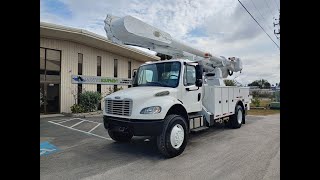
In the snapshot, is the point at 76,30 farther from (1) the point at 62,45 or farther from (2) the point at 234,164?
(2) the point at 234,164

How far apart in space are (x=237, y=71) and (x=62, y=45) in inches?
461

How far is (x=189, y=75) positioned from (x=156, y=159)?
8.58 feet

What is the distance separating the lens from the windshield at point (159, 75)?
630 centimetres

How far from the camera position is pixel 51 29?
13.8 metres

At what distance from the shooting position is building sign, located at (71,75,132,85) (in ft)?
54.4

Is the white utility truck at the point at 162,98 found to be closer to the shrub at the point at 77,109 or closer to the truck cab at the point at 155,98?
the truck cab at the point at 155,98

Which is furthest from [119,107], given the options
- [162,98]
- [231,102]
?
[231,102]

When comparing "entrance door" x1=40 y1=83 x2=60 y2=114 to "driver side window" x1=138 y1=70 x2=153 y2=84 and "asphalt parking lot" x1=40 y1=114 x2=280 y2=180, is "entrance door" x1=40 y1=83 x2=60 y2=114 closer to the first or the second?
"asphalt parking lot" x1=40 y1=114 x2=280 y2=180

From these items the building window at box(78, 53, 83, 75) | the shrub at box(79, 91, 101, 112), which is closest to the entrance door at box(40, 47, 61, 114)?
the building window at box(78, 53, 83, 75)

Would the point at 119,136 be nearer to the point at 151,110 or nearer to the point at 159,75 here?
the point at 151,110

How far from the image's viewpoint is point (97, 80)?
712 inches

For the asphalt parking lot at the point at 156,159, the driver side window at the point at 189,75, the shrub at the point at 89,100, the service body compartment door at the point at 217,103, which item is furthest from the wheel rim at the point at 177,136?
the shrub at the point at 89,100

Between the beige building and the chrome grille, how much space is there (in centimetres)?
1002
